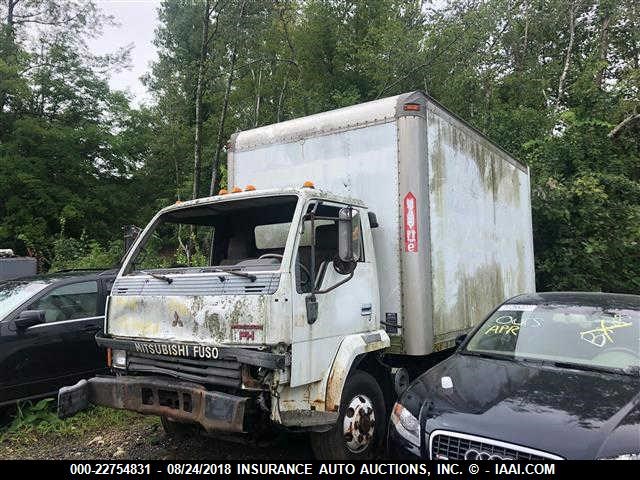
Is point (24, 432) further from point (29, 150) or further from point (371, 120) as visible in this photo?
point (29, 150)

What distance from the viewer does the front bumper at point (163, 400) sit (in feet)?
10.8

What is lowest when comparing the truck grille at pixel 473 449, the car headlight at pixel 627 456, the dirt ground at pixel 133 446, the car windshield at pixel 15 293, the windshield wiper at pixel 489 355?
the dirt ground at pixel 133 446

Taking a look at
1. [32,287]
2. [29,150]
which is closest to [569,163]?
[32,287]

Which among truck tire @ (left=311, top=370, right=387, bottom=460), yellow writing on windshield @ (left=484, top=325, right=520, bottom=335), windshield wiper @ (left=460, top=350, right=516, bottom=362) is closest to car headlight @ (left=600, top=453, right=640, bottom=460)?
windshield wiper @ (left=460, top=350, right=516, bottom=362)

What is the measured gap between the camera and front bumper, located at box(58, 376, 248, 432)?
10.8ft

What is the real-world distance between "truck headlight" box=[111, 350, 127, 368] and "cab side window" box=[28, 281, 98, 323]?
1969 millimetres

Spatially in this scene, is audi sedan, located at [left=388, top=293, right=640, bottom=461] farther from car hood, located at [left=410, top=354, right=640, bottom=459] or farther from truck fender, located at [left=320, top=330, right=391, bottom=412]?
truck fender, located at [left=320, top=330, right=391, bottom=412]

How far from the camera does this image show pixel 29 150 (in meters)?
16.8

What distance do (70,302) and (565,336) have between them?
A: 541 cm

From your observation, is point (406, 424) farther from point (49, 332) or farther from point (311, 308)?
point (49, 332)

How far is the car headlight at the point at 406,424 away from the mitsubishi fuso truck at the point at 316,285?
475mm

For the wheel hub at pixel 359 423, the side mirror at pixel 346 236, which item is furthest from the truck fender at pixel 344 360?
the side mirror at pixel 346 236

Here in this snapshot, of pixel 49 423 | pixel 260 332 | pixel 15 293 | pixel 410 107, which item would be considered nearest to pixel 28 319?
pixel 15 293

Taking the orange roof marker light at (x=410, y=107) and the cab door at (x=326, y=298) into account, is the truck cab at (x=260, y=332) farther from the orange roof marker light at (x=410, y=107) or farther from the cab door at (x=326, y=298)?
the orange roof marker light at (x=410, y=107)
